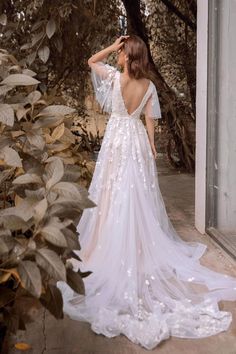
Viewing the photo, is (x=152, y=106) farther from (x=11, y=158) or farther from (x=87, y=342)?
(x=11, y=158)

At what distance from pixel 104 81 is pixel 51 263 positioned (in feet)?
6.87

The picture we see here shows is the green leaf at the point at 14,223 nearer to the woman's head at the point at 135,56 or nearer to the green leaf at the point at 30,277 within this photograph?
the green leaf at the point at 30,277

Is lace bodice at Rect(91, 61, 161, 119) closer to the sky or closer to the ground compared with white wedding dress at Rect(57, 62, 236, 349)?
closer to the sky

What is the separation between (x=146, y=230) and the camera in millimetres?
3113

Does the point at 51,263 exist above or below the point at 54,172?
below

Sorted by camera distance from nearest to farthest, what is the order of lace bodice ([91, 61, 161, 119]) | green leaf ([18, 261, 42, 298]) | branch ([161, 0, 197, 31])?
green leaf ([18, 261, 42, 298]) → lace bodice ([91, 61, 161, 119]) → branch ([161, 0, 197, 31])

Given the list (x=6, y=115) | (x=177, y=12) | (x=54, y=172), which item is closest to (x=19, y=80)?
(x=6, y=115)

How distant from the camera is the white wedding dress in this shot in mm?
2402

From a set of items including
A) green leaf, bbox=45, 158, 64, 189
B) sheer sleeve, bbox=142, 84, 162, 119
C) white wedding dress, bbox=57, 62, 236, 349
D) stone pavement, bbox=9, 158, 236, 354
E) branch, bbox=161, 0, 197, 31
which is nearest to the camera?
green leaf, bbox=45, 158, 64, 189

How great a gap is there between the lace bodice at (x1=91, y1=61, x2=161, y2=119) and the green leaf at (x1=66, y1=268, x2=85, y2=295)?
1.84 m

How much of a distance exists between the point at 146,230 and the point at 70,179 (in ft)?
5.18

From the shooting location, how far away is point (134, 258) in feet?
9.55

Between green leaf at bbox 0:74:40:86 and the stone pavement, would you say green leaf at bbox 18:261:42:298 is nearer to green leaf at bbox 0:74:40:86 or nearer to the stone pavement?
green leaf at bbox 0:74:40:86

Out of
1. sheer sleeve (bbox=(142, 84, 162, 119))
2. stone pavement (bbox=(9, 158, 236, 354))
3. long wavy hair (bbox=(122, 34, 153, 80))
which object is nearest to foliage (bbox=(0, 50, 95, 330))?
stone pavement (bbox=(9, 158, 236, 354))
